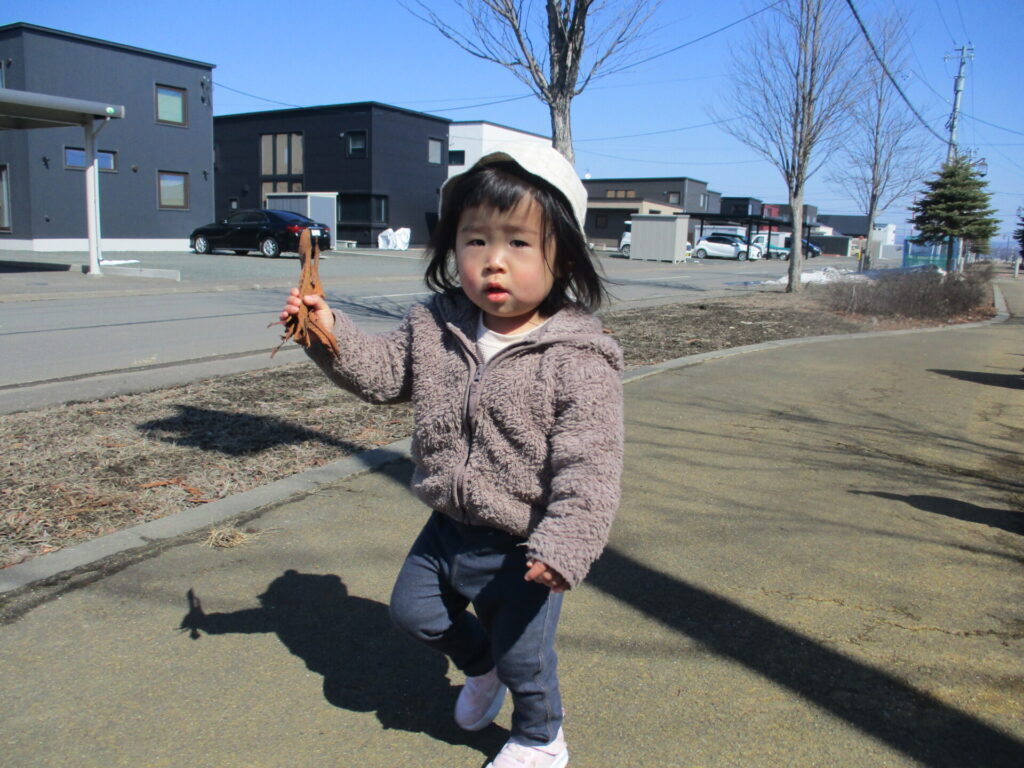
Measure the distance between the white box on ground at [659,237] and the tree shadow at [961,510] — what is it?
3540 cm

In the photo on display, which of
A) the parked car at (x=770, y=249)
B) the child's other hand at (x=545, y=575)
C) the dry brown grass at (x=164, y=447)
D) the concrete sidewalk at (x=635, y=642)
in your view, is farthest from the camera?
the parked car at (x=770, y=249)

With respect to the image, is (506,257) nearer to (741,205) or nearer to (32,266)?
(32,266)

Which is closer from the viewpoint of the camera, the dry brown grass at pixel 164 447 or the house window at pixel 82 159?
the dry brown grass at pixel 164 447

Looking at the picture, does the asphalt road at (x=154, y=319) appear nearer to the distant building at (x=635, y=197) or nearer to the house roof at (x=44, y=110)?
the house roof at (x=44, y=110)

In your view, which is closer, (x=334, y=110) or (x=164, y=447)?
(x=164, y=447)

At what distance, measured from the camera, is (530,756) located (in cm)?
207

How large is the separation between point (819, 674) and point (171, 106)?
3173cm

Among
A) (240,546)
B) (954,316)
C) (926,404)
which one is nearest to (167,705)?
(240,546)

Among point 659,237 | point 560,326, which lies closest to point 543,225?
point 560,326

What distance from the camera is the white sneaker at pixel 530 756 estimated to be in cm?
207

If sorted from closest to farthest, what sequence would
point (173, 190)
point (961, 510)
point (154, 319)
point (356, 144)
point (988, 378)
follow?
point (961, 510)
point (988, 378)
point (154, 319)
point (173, 190)
point (356, 144)

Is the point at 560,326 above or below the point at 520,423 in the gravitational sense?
above

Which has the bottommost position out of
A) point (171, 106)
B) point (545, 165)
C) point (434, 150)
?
point (545, 165)

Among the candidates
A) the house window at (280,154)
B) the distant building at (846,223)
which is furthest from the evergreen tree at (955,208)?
the distant building at (846,223)
